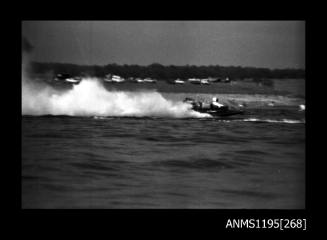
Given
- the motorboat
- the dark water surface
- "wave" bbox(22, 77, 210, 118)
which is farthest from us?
the motorboat

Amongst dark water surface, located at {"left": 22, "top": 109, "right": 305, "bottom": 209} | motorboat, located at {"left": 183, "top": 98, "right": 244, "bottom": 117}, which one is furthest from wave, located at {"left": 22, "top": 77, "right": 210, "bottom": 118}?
dark water surface, located at {"left": 22, "top": 109, "right": 305, "bottom": 209}

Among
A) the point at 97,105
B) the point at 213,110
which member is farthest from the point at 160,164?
the point at 97,105

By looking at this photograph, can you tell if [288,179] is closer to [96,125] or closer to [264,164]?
[264,164]

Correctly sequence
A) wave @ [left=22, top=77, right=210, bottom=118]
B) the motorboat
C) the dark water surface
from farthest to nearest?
the motorboat → wave @ [left=22, top=77, right=210, bottom=118] → the dark water surface

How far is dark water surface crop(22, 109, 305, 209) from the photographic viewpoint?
49.1 ft

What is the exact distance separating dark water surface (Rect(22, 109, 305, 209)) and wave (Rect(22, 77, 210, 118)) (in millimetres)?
2593

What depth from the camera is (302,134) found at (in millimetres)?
24828

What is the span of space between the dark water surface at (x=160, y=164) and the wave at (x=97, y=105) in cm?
259

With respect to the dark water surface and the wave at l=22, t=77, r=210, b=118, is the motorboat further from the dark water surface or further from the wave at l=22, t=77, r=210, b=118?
the dark water surface

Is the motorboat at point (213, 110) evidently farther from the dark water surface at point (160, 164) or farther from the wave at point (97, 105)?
the dark water surface at point (160, 164)

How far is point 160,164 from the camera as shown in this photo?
18.9 metres

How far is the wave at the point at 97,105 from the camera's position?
100ft

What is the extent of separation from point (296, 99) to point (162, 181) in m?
30.4

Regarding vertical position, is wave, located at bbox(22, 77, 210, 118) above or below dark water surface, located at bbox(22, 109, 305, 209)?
above
